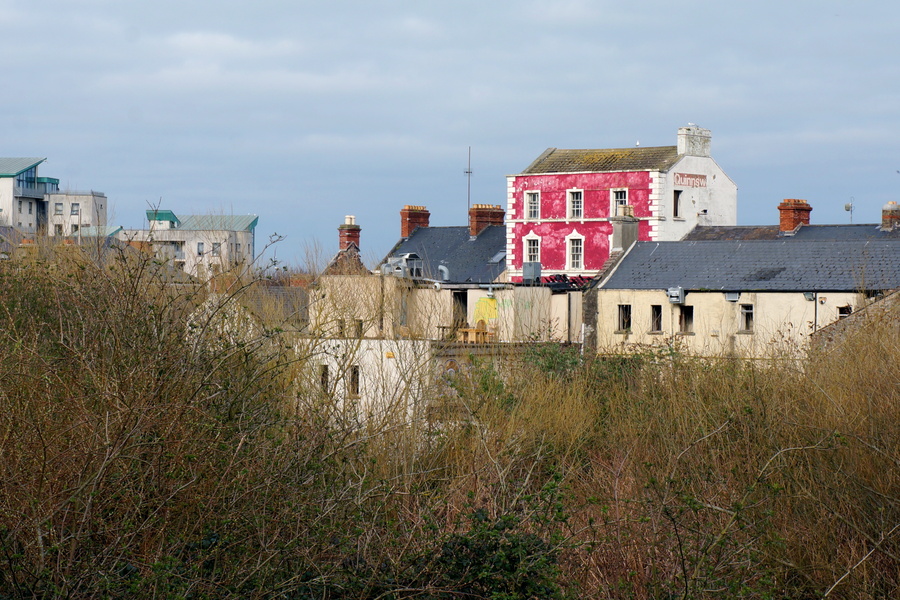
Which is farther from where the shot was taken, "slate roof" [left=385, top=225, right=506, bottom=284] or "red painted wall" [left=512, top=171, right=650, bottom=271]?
"slate roof" [left=385, top=225, right=506, bottom=284]

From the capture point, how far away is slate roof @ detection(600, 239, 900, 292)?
30.7 metres

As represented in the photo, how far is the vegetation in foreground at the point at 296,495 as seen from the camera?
27.1 ft

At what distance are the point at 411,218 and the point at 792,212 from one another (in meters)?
19.7

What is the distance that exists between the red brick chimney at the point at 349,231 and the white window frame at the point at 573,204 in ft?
38.1

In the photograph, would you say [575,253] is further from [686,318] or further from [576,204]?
[686,318]

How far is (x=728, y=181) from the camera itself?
175 feet

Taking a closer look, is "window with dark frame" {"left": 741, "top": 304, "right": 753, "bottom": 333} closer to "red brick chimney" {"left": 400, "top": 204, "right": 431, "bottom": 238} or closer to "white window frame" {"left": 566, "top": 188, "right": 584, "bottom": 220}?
"white window frame" {"left": 566, "top": 188, "right": 584, "bottom": 220}

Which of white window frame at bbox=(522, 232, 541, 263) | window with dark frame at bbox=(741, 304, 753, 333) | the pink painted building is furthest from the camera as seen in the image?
white window frame at bbox=(522, 232, 541, 263)

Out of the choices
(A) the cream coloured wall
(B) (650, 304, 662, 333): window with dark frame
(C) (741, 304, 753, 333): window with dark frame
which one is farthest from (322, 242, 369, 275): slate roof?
(C) (741, 304, 753, 333): window with dark frame

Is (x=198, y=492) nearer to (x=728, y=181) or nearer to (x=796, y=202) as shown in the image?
(x=796, y=202)

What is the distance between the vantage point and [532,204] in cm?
5297

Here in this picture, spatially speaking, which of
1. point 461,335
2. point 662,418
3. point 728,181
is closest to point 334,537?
point 662,418

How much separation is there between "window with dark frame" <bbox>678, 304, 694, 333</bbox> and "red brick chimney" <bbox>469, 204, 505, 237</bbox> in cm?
2321

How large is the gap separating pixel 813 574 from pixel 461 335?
1676 cm
